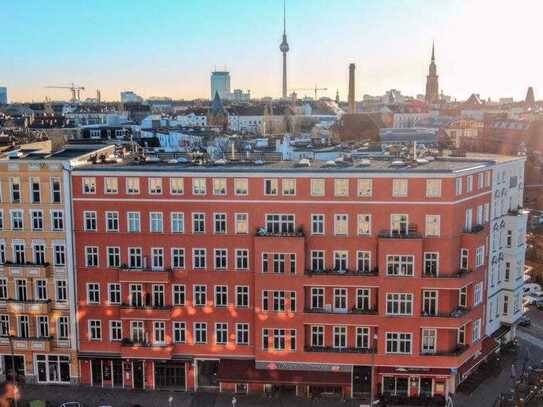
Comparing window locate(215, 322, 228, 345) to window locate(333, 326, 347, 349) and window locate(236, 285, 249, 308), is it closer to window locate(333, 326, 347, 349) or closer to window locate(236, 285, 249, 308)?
window locate(236, 285, 249, 308)

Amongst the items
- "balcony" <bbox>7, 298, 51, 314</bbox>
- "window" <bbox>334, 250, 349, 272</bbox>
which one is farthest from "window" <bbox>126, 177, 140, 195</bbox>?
"window" <bbox>334, 250, 349, 272</bbox>

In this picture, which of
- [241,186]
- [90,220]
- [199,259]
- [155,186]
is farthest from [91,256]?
[241,186]

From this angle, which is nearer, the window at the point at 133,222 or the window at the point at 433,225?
the window at the point at 433,225

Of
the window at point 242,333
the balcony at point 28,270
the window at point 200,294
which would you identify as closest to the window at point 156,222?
the window at point 200,294

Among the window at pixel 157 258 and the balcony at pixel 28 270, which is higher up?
the window at pixel 157 258

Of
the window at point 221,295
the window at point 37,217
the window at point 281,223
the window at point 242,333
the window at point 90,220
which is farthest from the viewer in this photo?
the window at point 37,217

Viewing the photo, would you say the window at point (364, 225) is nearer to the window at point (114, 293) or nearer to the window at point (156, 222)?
the window at point (156, 222)

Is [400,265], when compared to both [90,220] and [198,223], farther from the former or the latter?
[90,220]
